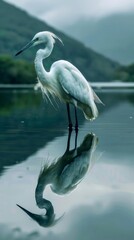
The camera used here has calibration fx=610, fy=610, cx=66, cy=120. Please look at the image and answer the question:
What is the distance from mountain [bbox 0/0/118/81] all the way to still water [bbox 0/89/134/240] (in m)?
111

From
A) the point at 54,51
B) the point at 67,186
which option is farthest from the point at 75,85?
the point at 54,51

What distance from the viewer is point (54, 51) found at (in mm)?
138875

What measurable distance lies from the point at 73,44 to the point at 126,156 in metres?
168

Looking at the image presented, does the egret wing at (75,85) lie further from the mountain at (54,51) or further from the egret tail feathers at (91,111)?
the mountain at (54,51)

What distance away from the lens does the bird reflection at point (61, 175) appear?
17.2 feet

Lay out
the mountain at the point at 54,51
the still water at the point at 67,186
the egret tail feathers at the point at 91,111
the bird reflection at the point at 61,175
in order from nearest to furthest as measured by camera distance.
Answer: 1. the still water at the point at 67,186
2. the bird reflection at the point at 61,175
3. the egret tail feathers at the point at 91,111
4. the mountain at the point at 54,51

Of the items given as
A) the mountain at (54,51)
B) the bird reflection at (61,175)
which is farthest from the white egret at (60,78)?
the mountain at (54,51)

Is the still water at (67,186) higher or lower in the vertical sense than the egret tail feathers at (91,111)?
higher

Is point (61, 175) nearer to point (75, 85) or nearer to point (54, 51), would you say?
point (75, 85)

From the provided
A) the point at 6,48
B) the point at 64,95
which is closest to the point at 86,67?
the point at 6,48

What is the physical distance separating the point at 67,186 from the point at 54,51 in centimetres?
13343

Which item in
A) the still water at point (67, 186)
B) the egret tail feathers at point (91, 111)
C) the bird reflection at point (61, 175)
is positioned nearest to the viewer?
the still water at point (67, 186)

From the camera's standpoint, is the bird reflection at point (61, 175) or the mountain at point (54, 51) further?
the mountain at point (54, 51)

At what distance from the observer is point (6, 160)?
8.43 meters
